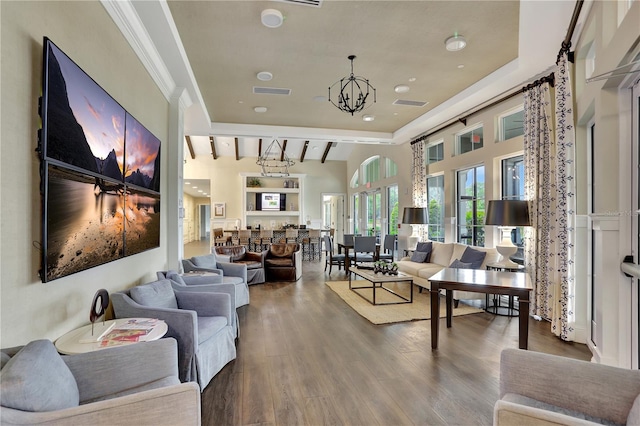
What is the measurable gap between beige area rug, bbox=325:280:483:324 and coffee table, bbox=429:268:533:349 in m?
1.04

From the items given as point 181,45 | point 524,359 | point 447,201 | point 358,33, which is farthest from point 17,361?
point 447,201

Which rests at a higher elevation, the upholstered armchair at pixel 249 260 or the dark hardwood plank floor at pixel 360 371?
the upholstered armchair at pixel 249 260

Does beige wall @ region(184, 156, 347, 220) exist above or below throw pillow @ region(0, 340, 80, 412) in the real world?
above

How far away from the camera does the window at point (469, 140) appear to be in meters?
6.21

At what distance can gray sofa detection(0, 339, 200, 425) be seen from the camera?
129 cm

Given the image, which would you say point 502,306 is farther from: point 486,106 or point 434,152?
point 434,152

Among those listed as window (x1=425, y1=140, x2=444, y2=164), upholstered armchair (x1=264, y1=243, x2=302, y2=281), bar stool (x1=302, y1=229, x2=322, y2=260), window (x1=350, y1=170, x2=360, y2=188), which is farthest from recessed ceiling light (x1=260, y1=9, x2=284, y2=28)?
window (x1=350, y1=170, x2=360, y2=188)

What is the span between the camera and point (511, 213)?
4375 millimetres

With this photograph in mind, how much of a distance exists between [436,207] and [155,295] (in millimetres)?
6265

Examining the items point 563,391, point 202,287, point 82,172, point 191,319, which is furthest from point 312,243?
point 563,391

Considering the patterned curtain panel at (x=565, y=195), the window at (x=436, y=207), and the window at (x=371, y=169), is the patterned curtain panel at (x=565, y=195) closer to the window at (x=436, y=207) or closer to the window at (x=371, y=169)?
the window at (x=436, y=207)

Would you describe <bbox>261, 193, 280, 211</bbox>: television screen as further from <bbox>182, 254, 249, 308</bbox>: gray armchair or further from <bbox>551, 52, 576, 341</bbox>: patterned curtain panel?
<bbox>551, 52, 576, 341</bbox>: patterned curtain panel

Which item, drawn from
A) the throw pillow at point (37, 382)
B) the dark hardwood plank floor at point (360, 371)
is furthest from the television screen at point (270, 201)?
the throw pillow at point (37, 382)

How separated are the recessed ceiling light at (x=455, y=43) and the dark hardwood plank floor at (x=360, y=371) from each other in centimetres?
341
